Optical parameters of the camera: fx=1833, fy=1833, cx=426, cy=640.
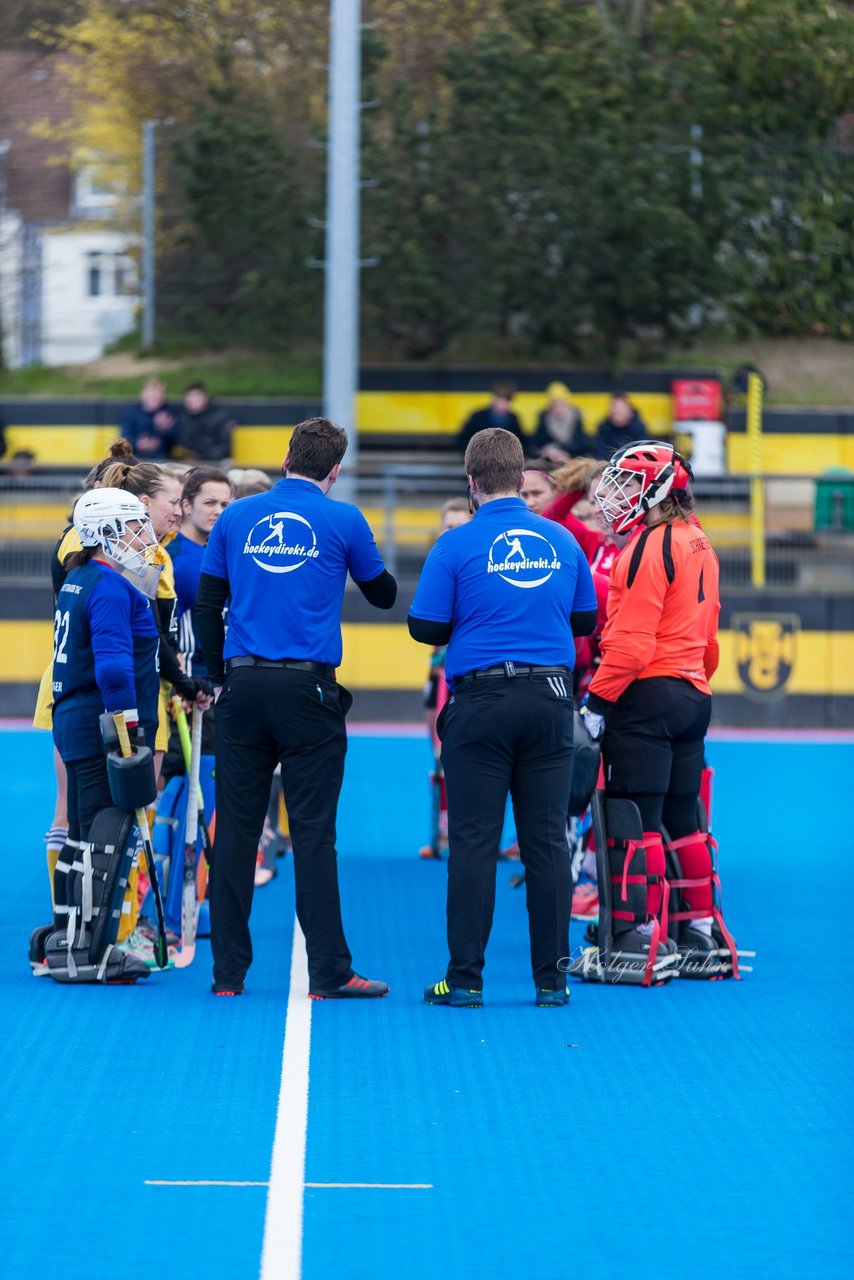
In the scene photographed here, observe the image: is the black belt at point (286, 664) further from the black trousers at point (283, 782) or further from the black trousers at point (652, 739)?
the black trousers at point (652, 739)

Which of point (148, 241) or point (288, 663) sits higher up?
point (148, 241)

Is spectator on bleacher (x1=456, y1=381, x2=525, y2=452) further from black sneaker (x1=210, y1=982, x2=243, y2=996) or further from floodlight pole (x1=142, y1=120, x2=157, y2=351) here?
black sneaker (x1=210, y1=982, x2=243, y2=996)

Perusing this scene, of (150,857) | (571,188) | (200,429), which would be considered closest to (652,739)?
(150,857)

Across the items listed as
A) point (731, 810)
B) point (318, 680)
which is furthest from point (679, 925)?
point (731, 810)

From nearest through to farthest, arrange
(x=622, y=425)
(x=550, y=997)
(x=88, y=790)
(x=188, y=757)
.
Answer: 1. (x=550, y=997)
2. (x=88, y=790)
3. (x=188, y=757)
4. (x=622, y=425)

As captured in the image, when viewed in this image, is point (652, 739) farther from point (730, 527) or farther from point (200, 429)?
point (200, 429)

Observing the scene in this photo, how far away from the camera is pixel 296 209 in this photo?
990 inches

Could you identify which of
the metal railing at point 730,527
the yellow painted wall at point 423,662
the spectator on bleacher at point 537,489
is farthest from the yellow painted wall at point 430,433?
the spectator on bleacher at point 537,489

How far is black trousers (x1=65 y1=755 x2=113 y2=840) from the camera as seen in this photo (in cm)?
679

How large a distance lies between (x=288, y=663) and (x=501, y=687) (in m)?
0.76

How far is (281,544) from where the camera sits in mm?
6457

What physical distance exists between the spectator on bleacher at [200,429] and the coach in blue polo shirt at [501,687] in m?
12.7

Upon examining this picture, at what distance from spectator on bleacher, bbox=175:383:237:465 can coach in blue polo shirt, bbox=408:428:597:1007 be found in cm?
1270

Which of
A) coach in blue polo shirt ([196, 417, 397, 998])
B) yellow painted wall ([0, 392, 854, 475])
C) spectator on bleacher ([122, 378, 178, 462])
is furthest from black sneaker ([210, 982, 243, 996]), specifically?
yellow painted wall ([0, 392, 854, 475])
